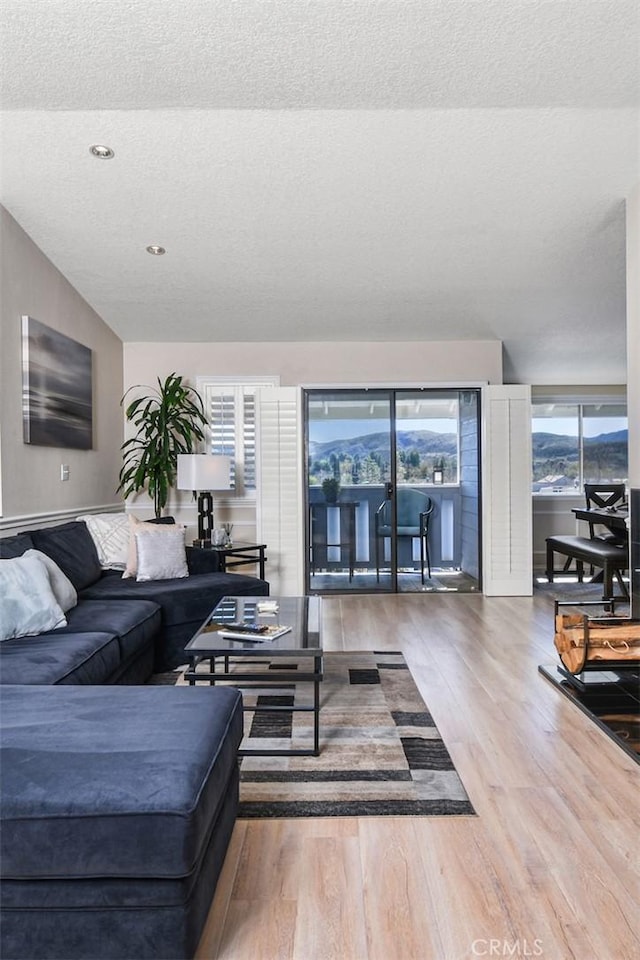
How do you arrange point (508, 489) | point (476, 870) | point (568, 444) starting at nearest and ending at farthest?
1. point (476, 870)
2. point (508, 489)
3. point (568, 444)

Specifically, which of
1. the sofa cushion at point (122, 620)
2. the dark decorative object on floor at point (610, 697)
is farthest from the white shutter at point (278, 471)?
the dark decorative object on floor at point (610, 697)

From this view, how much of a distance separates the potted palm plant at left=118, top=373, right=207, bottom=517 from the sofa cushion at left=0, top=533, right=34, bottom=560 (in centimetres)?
195

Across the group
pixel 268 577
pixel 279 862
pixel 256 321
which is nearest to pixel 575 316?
pixel 256 321

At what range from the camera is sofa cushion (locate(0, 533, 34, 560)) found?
320 cm

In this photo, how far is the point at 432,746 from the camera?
2.56m

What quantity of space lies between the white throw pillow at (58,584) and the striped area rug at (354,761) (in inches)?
42.5

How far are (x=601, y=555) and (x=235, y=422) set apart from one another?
3531 millimetres

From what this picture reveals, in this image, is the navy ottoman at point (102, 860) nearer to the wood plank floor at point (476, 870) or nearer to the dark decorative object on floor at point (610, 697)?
the wood plank floor at point (476, 870)

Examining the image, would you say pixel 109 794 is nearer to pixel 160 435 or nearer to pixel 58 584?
pixel 58 584

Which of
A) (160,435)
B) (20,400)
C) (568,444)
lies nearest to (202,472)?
(160,435)

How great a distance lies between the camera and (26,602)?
2.81m

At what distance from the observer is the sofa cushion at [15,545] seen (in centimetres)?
320

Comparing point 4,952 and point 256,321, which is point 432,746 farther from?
point 256,321

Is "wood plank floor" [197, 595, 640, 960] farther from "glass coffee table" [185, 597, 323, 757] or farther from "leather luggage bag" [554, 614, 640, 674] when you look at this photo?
"glass coffee table" [185, 597, 323, 757]
